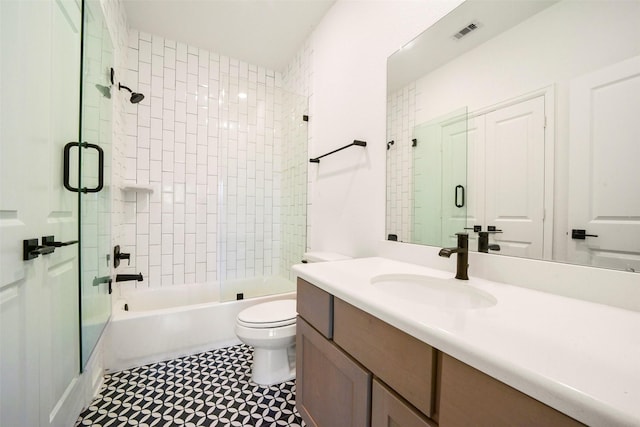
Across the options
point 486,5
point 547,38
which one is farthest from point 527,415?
point 486,5

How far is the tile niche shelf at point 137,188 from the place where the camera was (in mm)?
2150

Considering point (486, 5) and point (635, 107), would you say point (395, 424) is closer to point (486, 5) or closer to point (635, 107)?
point (635, 107)

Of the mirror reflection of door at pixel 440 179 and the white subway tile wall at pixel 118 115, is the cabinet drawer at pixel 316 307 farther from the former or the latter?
the white subway tile wall at pixel 118 115

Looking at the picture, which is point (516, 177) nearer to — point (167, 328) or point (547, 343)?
point (547, 343)

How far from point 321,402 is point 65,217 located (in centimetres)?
131

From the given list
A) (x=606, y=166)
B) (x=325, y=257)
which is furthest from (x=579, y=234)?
(x=325, y=257)

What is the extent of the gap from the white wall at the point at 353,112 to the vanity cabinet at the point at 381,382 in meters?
0.69

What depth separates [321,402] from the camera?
0.97 metres

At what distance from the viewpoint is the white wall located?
1441mm

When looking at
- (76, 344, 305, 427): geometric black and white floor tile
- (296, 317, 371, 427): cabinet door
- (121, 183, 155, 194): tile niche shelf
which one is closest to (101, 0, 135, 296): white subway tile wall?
(121, 183, 155, 194): tile niche shelf

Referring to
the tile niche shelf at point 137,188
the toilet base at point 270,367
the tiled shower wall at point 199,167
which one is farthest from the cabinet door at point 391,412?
the tile niche shelf at point 137,188

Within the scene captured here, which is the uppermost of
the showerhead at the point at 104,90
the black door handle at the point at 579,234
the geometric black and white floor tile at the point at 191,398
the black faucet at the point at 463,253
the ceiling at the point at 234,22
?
the ceiling at the point at 234,22

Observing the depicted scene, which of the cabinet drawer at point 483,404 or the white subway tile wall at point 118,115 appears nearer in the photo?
the cabinet drawer at point 483,404

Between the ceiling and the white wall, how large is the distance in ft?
0.69
